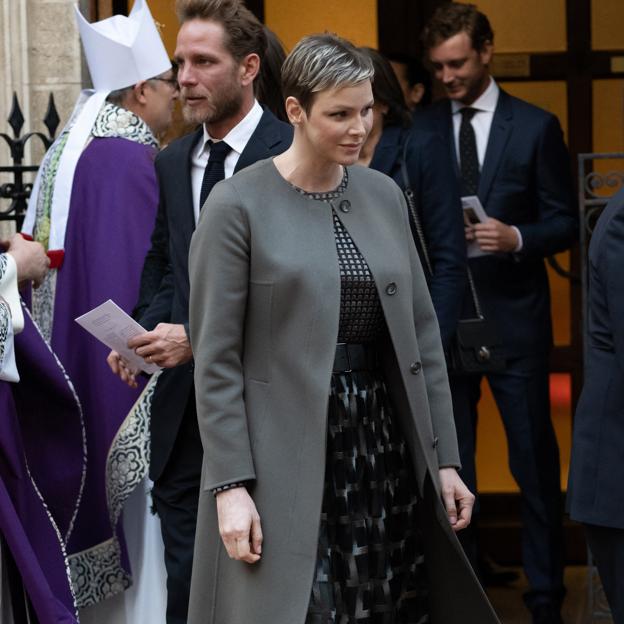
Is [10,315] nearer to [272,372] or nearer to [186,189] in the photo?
[186,189]

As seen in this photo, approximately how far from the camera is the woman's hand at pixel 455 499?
3734mm

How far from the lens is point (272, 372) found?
3.55 metres

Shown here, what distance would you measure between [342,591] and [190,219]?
1323mm

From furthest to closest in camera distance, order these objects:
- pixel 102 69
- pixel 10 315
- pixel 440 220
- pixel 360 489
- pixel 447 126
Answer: pixel 447 126 → pixel 102 69 → pixel 440 220 → pixel 10 315 → pixel 360 489

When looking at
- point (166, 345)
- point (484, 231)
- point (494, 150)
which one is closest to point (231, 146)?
point (166, 345)

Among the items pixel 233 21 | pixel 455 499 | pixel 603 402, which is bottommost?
pixel 455 499

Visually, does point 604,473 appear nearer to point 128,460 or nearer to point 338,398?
point 338,398

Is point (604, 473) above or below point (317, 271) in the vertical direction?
below

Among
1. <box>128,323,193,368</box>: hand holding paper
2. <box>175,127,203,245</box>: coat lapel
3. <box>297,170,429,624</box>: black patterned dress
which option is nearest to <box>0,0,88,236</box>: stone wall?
<box>175,127,203,245</box>: coat lapel

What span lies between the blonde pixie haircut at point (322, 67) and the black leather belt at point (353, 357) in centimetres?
52

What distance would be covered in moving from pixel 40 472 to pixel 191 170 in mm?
1159

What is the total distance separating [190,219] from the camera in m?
4.55

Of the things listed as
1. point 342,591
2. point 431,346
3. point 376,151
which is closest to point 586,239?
point 376,151

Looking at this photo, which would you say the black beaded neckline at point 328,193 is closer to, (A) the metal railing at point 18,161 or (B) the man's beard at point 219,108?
(B) the man's beard at point 219,108
